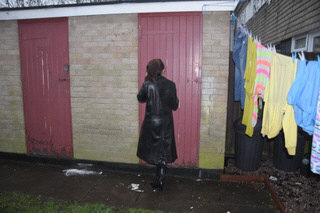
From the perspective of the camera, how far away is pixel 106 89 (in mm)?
4820

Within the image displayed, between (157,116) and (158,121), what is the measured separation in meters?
0.08

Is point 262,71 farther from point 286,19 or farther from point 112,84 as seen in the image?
point 286,19

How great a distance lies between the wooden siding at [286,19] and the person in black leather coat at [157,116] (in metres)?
3.53

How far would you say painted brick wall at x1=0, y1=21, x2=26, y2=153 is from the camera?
17.0 feet

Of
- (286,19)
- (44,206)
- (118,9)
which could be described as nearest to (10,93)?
(44,206)

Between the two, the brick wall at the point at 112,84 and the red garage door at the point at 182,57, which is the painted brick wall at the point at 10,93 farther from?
the red garage door at the point at 182,57

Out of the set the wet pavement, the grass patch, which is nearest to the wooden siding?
the wet pavement

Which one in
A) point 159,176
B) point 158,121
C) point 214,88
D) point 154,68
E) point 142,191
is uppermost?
point 154,68

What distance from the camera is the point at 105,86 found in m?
4.82

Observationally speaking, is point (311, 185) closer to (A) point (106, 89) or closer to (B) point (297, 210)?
(B) point (297, 210)

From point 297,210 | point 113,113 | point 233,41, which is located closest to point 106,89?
point 113,113

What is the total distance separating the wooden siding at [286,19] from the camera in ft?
16.5

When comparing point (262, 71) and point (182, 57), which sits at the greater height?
point (182, 57)

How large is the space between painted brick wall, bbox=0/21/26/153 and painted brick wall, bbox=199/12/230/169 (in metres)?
4.14
